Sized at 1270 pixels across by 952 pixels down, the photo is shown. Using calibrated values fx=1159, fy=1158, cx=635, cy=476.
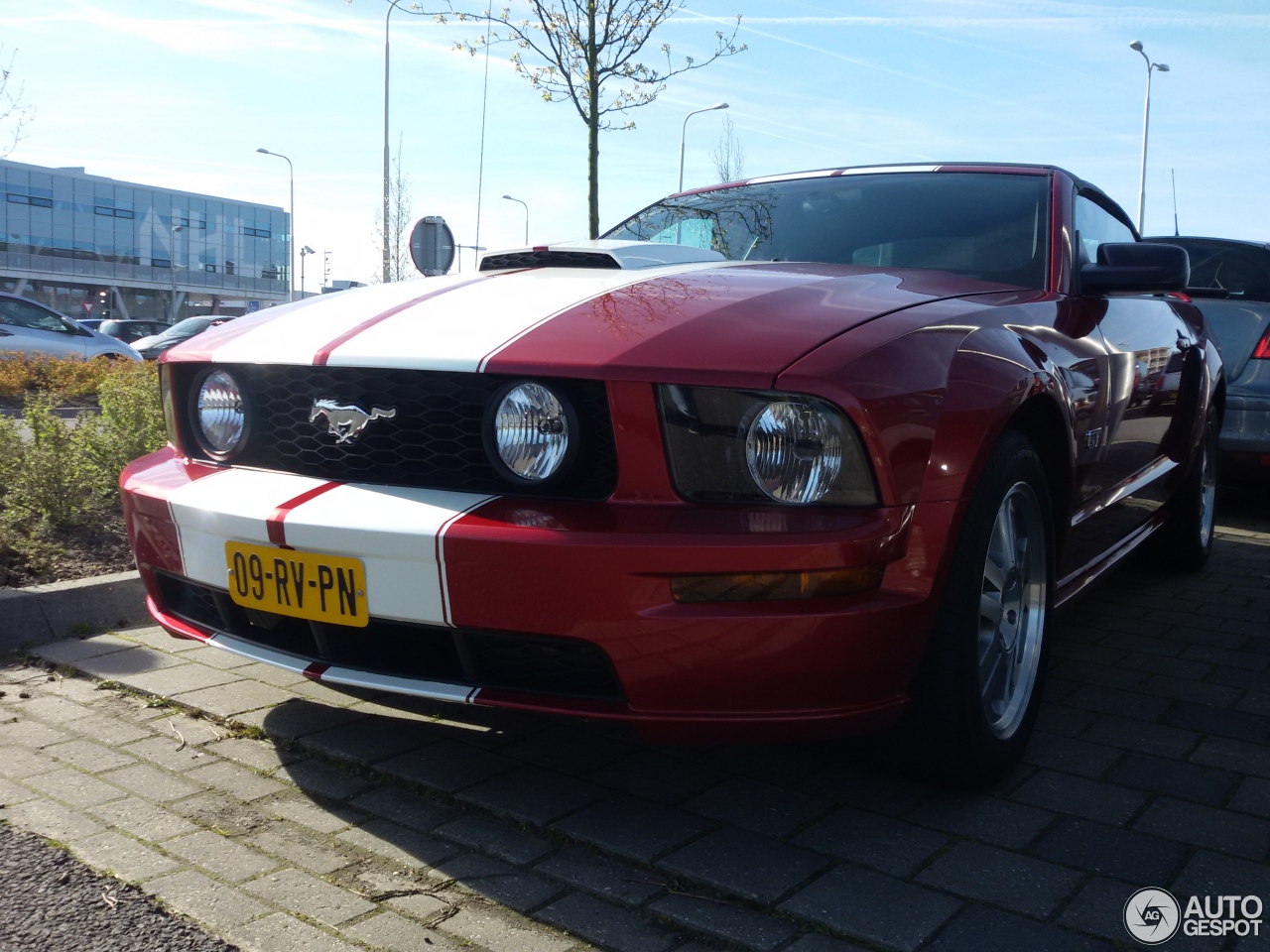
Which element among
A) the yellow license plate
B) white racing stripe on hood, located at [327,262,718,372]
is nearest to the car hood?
white racing stripe on hood, located at [327,262,718,372]

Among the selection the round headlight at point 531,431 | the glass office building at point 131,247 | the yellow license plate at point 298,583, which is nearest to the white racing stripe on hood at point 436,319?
the round headlight at point 531,431

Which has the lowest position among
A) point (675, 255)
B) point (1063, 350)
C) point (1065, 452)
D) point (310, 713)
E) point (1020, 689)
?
point (310, 713)

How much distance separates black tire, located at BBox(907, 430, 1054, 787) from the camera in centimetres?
229

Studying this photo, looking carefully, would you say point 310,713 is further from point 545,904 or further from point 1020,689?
point 1020,689

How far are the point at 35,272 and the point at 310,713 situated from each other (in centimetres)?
7314

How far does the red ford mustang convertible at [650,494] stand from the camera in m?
2.03

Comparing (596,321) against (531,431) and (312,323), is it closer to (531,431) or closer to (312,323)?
(531,431)

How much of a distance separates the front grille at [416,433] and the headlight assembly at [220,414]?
98 millimetres

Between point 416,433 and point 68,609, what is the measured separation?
7.03 ft

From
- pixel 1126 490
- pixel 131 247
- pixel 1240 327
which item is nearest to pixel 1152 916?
pixel 1126 490

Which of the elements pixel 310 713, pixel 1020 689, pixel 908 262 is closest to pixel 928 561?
pixel 1020 689

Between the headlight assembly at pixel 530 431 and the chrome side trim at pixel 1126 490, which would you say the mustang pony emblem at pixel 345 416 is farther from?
the chrome side trim at pixel 1126 490

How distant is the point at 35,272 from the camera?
66812 mm

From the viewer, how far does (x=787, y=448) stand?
2.06 metres
